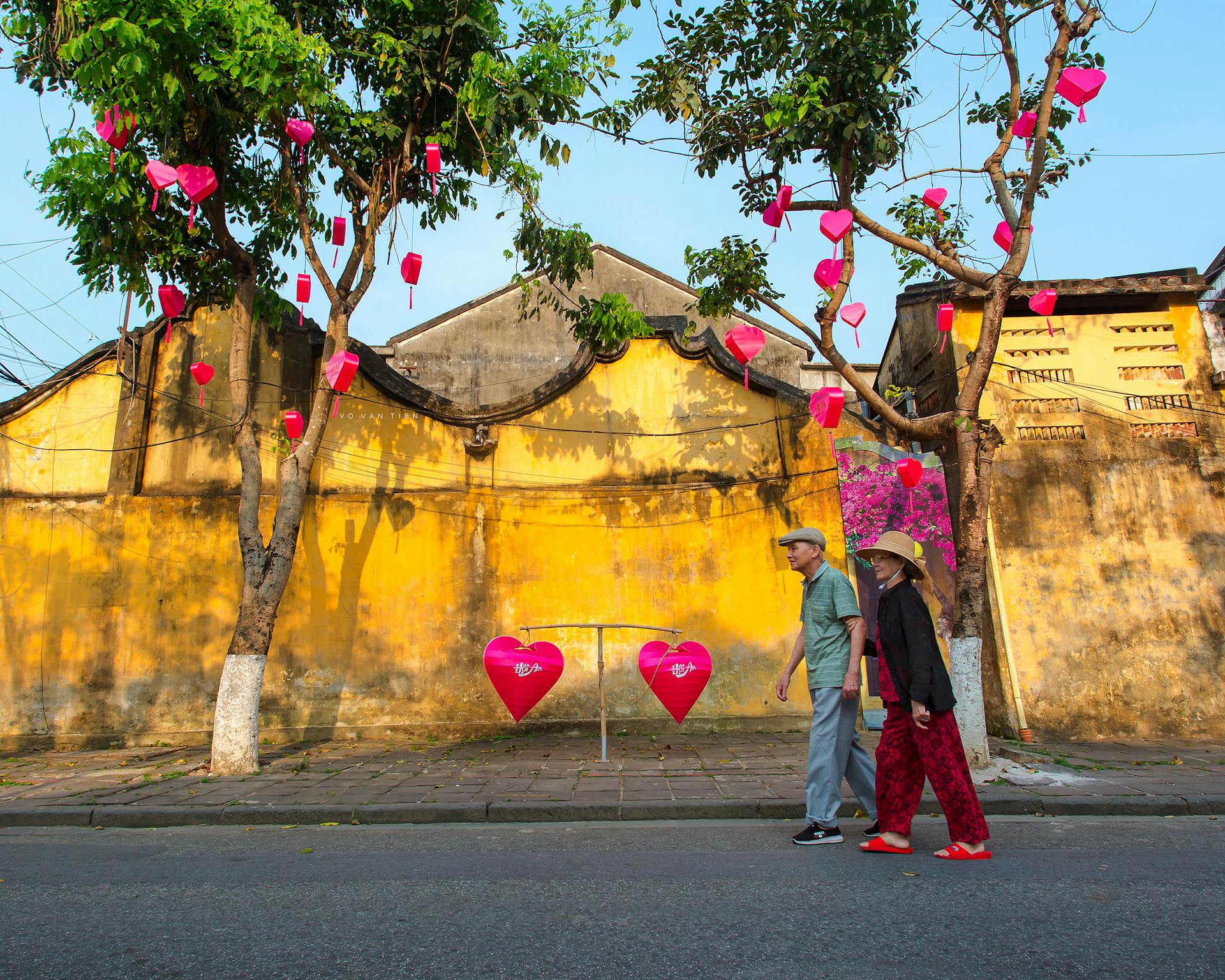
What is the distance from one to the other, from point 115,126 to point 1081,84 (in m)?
9.43

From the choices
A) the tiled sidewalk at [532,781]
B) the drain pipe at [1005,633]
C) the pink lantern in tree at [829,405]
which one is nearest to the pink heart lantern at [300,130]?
the pink lantern in tree at [829,405]

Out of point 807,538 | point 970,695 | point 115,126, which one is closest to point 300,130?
point 115,126

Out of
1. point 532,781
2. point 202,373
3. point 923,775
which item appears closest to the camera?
point 923,775

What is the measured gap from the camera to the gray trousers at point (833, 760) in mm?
4633

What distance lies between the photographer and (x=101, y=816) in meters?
6.00

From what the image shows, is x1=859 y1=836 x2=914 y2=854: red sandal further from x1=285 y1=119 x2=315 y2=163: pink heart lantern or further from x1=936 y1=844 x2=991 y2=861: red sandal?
x1=285 y1=119 x2=315 y2=163: pink heart lantern

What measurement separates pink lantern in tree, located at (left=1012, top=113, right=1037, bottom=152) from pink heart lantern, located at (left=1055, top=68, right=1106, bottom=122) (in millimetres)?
432

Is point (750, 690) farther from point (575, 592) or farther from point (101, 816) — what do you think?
point (101, 816)

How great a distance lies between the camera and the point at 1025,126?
8281mm

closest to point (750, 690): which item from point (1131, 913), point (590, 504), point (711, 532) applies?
point (711, 532)

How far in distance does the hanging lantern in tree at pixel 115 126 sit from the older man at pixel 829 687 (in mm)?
7503

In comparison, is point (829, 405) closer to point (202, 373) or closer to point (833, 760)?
point (833, 760)

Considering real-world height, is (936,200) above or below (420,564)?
above

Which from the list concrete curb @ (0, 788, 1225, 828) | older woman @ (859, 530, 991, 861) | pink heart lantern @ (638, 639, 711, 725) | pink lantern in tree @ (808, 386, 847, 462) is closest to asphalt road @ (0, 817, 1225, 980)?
older woman @ (859, 530, 991, 861)
